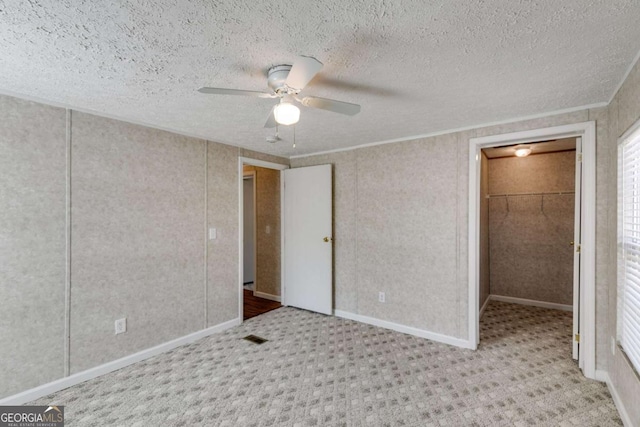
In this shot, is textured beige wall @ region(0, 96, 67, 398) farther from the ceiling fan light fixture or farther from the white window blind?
the white window blind

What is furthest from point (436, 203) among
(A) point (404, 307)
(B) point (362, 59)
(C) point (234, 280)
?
(C) point (234, 280)

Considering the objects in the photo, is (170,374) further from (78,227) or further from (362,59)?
(362,59)

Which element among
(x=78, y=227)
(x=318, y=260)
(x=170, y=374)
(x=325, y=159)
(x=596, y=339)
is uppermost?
(x=325, y=159)

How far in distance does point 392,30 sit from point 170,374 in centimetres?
299

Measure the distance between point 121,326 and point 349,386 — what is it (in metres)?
2.07

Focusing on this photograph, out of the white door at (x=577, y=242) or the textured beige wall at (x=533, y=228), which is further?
the textured beige wall at (x=533, y=228)

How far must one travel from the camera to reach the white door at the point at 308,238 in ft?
13.2

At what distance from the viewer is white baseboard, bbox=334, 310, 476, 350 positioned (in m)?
3.07

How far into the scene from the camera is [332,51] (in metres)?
1.58

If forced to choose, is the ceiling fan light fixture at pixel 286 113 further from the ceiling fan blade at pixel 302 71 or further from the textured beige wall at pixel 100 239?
the textured beige wall at pixel 100 239

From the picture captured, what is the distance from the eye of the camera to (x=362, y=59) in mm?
1664

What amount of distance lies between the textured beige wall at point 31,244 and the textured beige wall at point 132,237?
11 centimetres

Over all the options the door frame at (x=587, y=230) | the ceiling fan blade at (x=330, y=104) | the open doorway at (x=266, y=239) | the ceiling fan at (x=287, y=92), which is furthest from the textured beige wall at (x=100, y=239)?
the door frame at (x=587, y=230)

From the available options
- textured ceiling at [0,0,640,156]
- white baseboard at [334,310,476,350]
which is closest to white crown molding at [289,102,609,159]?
textured ceiling at [0,0,640,156]
